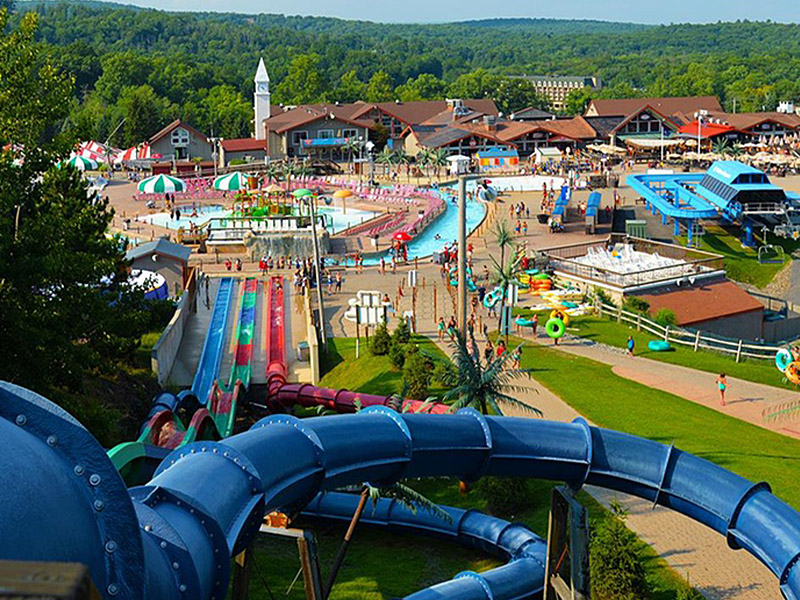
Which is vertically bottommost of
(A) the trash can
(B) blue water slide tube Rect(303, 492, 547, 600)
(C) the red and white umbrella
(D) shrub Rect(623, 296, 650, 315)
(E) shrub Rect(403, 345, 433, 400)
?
(A) the trash can

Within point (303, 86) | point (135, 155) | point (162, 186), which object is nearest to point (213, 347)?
point (162, 186)

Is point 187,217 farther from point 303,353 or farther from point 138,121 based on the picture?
point 138,121

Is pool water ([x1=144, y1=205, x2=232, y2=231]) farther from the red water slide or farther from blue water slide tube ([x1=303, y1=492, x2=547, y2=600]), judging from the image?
blue water slide tube ([x1=303, y1=492, x2=547, y2=600])

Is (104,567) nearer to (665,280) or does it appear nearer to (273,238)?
(665,280)

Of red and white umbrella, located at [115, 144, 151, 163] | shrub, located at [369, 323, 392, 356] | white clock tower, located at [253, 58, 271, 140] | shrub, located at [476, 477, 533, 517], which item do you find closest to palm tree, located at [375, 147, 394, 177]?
white clock tower, located at [253, 58, 271, 140]

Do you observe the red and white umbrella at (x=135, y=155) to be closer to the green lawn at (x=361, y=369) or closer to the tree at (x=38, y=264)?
the green lawn at (x=361, y=369)

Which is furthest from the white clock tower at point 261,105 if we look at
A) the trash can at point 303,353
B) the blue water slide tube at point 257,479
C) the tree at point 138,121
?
the blue water slide tube at point 257,479

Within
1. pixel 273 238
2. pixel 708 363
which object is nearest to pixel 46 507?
pixel 708 363
